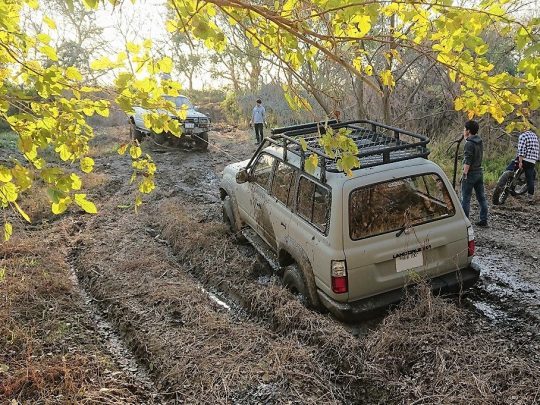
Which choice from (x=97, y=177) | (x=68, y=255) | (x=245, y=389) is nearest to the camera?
(x=245, y=389)

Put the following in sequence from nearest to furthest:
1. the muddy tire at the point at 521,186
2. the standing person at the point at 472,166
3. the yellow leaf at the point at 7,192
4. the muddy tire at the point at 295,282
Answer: the yellow leaf at the point at 7,192, the muddy tire at the point at 295,282, the standing person at the point at 472,166, the muddy tire at the point at 521,186

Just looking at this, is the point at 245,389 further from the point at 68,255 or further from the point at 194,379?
the point at 68,255

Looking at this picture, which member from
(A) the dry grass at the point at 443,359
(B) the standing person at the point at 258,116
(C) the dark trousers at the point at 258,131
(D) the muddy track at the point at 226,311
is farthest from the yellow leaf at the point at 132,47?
(C) the dark trousers at the point at 258,131

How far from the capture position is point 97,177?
1180 centimetres

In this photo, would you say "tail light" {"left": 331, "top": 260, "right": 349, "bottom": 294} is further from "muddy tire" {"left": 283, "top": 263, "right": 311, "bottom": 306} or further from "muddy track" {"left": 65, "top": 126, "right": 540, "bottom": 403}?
"muddy tire" {"left": 283, "top": 263, "right": 311, "bottom": 306}

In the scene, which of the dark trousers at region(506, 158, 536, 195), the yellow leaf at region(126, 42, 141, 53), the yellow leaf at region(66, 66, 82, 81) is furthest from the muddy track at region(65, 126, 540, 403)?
the yellow leaf at region(66, 66, 82, 81)

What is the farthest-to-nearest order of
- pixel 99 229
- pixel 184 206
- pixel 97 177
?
pixel 97 177
pixel 184 206
pixel 99 229

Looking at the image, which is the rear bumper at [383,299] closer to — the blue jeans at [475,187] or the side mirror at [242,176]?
the side mirror at [242,176]

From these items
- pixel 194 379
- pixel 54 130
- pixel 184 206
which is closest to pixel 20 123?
pixel 54 130

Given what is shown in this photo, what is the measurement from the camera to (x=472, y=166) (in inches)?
277

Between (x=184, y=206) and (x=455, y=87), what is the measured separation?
7736 mm

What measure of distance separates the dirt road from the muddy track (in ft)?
0.04

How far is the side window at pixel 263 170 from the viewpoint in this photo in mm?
5909

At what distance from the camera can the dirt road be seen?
3600mm
